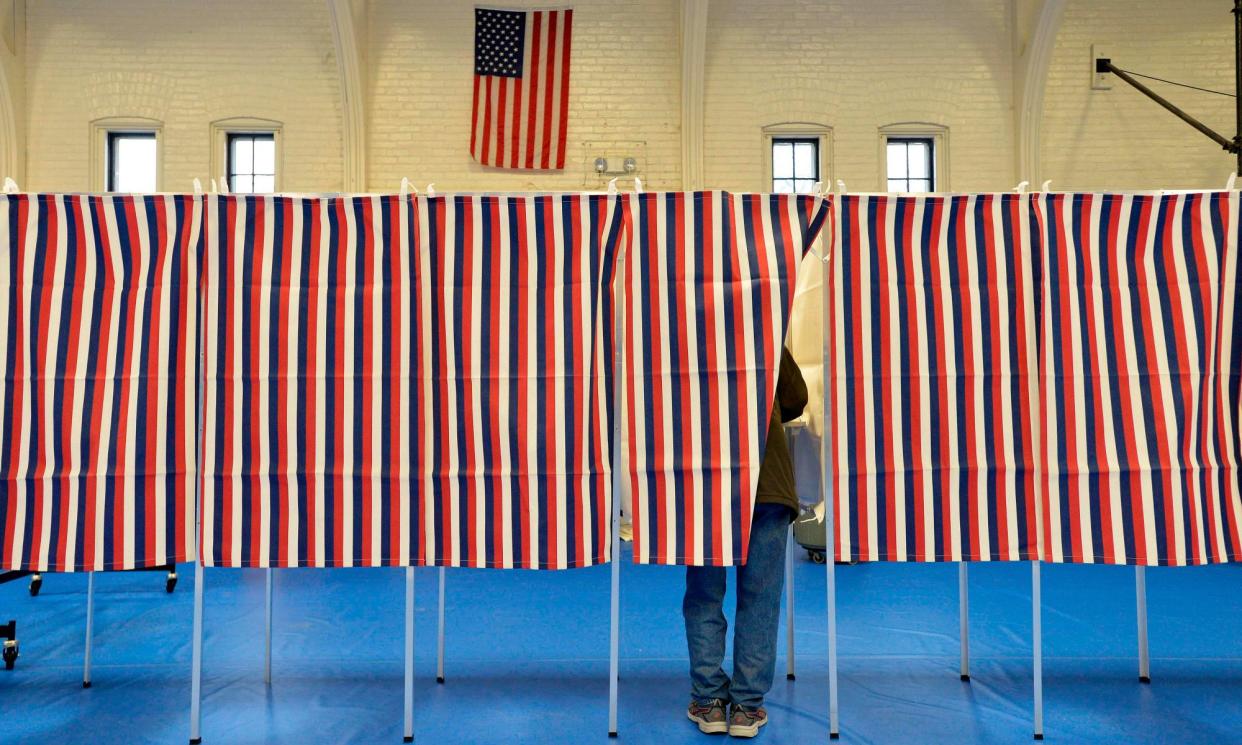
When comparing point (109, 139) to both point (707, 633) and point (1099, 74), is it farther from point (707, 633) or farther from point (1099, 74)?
point (1099, 74)

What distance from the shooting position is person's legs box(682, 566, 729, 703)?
362cm

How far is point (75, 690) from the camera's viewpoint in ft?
13.4

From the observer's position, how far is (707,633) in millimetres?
3621

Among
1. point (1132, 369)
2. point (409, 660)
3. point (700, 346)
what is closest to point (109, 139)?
point (409, 660)

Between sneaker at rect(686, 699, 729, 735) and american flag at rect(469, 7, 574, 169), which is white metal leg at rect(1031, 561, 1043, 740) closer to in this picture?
→ sneaker at rect(686, 699, 729, 735)

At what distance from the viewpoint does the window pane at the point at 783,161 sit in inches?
450

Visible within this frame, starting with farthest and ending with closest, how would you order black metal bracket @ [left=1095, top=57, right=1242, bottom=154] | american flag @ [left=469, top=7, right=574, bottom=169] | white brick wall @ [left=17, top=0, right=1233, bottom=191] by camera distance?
white brick wall @ [left=17, top=0, right=1233, bottom=191] → american flag @ [left=469, top=7, right=574, bottom=169] → black metal bracket @ [left=1095, top=57, right=1242, bottom=154]

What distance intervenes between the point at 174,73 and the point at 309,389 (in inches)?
362

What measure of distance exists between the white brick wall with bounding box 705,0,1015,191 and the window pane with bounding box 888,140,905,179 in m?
0.28

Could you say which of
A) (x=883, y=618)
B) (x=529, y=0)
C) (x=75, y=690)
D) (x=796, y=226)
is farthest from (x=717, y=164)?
(x=75, y=690)

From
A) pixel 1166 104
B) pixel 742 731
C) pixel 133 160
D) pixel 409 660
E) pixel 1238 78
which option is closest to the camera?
pixel 742 731

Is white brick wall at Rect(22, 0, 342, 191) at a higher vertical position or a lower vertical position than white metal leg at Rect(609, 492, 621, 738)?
higher

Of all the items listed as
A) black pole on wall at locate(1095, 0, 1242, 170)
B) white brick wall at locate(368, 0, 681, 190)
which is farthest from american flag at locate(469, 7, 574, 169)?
black pole on wall at locate(1095, 0, 1242, 170)

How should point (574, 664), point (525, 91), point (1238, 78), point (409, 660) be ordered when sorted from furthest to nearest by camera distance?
point (525, 91)
point (1238, 78)
point (574, 664)
point (409, 660)
